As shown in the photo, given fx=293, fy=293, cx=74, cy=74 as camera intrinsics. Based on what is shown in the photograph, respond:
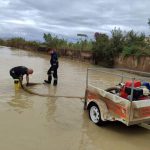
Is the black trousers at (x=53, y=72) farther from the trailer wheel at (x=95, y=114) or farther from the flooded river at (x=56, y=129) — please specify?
the trailer wheel at (x=95, y=114)

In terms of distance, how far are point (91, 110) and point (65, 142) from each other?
1.91m

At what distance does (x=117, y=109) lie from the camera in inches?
279

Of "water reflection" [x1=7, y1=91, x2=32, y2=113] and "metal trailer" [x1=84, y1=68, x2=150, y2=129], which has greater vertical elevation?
"metal trailer" [x1=84, y1=68, x2=150, y2=129]

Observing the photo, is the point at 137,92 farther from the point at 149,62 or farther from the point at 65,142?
the point at 149,62

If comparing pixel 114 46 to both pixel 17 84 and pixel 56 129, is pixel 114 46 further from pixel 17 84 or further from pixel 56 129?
pixel 56 129

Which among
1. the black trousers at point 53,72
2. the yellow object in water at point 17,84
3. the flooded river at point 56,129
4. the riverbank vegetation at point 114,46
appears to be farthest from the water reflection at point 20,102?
the riverbank vegetation at point 114,46

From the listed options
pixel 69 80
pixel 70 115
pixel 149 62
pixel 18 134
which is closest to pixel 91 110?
pixel 70 115

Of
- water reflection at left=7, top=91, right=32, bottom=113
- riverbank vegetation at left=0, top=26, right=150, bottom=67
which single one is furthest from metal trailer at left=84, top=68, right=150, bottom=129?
riverbank vegetation at left=0, top=26, right=150, bottom=67

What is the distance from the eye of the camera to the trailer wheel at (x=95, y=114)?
302 inches

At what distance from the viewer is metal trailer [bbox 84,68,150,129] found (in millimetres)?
6734

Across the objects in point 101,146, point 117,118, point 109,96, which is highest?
point 109,96

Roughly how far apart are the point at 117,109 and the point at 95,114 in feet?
3.35

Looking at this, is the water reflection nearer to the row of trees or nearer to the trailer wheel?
the trailer wheel

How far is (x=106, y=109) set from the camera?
7.44 m
